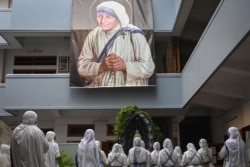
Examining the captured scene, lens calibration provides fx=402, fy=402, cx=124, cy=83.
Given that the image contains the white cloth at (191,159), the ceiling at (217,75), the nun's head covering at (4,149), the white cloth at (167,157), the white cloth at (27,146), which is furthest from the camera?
the white cloth at (167,157)

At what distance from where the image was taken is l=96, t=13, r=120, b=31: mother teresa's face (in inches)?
723

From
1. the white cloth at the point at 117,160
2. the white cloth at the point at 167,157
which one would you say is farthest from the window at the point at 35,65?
the white cloth at the point at 167,157

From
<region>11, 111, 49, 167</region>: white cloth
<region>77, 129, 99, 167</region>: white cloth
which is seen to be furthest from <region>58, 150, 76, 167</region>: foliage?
<region>11, 111, 49, 167</region>: white cloth

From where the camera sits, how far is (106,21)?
18547mm

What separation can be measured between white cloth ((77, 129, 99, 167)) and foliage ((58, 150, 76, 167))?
5.10 meters

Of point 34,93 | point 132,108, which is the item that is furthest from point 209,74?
point 34,93

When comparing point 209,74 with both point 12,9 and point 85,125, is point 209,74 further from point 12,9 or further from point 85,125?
point 12,9

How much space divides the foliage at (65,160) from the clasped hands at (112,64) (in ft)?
12.8

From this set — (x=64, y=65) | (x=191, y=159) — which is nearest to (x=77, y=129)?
(x=64, y=65)

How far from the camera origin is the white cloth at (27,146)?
7270mm

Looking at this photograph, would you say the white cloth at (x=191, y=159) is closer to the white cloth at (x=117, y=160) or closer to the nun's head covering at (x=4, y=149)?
the white cloth at (x=117, y=160)

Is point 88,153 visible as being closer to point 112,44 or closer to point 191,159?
point 191,159

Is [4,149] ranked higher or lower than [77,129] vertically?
lower

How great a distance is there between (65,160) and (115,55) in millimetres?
5072
